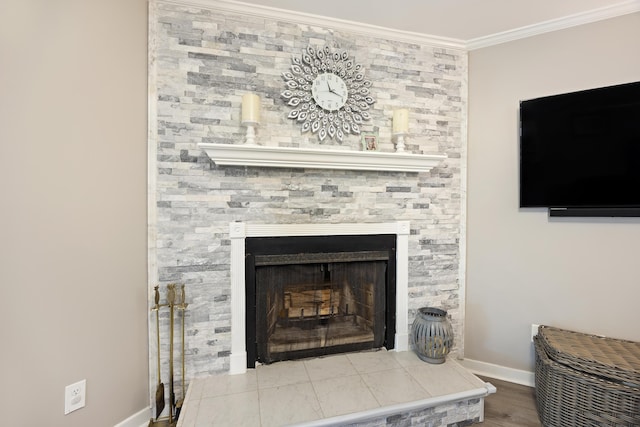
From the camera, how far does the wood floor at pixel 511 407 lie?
→ 1.70 metres

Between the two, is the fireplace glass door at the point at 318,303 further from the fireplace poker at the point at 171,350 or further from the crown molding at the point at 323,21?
the crown molding at the point at 323,21

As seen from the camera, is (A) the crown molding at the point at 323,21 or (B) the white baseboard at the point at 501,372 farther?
(B) the white baseboard at the point at 501,372

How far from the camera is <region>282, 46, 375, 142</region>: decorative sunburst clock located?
188cm

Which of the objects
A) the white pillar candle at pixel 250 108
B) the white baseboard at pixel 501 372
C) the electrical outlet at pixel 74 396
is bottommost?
the white baseboard at pixel 501 372

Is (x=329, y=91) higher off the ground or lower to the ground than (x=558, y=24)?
lower

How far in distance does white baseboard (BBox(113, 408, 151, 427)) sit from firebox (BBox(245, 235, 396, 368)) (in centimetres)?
62

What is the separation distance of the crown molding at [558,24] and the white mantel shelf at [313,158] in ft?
3.34

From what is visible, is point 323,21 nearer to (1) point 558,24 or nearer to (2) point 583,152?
(1) point 558,24

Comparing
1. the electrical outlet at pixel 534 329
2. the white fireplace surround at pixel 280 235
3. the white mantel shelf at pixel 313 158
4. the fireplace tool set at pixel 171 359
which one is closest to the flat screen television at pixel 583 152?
the white mantel shelf at pixel 313 158

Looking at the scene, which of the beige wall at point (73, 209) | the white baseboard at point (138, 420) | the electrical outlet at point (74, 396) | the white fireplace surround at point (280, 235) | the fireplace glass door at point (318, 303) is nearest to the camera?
the beige wall at point (73, 209)

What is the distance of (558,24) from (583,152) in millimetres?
904

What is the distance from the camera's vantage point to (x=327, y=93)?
Answer: 1921mm

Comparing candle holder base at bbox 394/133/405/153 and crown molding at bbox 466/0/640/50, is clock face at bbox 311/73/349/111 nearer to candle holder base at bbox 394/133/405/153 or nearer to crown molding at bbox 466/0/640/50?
candle holder base at bbox 394/133/405/153

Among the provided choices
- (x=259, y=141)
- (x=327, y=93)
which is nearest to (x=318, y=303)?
(x=259, y=141)
